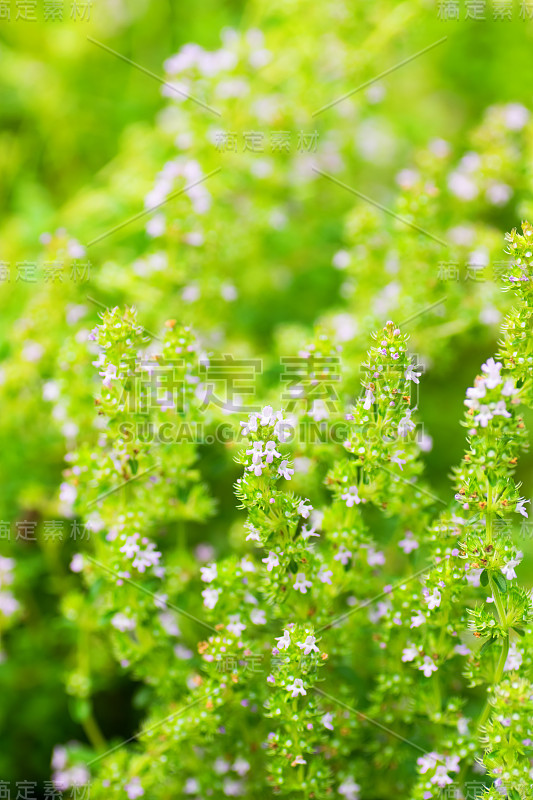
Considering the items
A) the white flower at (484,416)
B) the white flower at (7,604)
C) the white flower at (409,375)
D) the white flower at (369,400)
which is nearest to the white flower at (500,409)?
the white flower at (484,416)

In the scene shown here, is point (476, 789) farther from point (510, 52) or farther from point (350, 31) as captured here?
point (510, 52)

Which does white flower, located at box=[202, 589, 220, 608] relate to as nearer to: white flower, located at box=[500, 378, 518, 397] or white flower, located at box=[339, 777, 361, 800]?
white flower, located at box=[339, 777, 361, 800]

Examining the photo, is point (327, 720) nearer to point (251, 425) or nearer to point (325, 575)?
point (325, 575)

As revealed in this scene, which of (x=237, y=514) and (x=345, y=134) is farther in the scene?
(x=345, y=134)

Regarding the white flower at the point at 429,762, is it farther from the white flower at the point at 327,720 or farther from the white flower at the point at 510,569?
the white flower at the point at 510,569

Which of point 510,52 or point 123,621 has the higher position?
point 510,52

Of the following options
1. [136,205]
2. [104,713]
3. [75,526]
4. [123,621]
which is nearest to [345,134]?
[136,205]

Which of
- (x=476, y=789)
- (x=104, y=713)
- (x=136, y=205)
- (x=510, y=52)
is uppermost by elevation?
(x=510, y=52)
